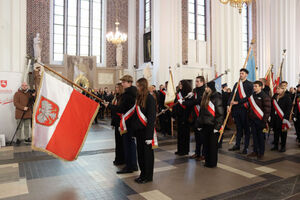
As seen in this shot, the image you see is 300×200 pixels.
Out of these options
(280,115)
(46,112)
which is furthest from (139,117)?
(280,115)

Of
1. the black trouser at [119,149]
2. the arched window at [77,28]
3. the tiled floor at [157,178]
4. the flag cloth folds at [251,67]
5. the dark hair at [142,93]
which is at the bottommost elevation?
the tiled floor at [157,178]

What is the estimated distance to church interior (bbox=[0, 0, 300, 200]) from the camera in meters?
3.72

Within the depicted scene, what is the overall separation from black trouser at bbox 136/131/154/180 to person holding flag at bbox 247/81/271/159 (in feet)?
8.90

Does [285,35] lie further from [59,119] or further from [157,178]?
[59,119]

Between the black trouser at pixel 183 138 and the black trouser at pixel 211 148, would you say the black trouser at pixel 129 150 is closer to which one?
the black trouser at pixel 211 148

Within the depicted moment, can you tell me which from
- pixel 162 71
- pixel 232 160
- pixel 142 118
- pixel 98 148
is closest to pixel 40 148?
pixel 142 118

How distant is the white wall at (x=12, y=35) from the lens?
Result: 23.0 ft

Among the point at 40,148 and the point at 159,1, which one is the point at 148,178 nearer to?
the point at 40,148

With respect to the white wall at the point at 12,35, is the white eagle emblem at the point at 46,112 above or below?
below

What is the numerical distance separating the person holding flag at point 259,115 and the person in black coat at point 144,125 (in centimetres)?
270

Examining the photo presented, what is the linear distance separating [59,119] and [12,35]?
15.5 ft

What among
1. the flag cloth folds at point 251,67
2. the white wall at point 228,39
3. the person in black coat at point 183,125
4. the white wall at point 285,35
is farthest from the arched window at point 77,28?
the person in black coat at point 183,125

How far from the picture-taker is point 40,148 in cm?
372

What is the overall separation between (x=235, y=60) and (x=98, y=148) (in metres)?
10.6
